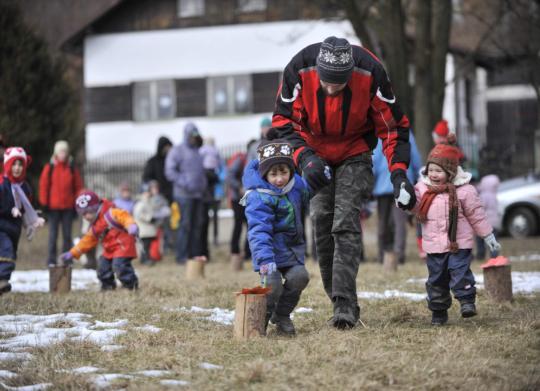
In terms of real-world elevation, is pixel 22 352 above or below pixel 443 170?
below

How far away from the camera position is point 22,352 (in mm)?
6762

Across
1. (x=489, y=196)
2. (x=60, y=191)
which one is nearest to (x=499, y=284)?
(x=489, y=196)

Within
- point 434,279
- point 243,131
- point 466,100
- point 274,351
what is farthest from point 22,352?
point 466,100

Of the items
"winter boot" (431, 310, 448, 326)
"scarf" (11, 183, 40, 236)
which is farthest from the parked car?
"winter boot" (431, 310, 448, 326)

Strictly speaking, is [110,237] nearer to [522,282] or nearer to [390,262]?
[390,262]

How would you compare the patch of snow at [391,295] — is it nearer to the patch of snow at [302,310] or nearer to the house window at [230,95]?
the patch of snow at [302,310]

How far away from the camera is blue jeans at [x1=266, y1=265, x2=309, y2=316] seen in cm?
723

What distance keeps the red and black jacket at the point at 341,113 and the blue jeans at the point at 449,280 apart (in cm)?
91

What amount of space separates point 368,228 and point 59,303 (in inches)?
654

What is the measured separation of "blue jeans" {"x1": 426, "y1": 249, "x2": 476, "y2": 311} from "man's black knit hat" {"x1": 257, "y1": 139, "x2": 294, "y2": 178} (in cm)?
156

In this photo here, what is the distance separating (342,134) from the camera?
757 centimetres

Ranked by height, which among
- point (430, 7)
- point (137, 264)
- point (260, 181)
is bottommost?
point (137, 264)

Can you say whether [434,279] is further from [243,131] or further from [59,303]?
[243,131]

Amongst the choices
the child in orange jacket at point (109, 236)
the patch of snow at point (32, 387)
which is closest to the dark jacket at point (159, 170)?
the child in orange jacket at point (109, 236)
